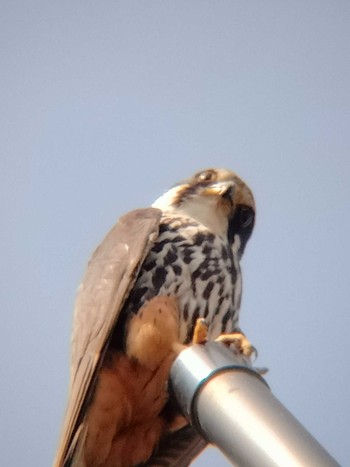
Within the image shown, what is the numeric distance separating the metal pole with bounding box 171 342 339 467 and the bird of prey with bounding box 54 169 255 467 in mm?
921

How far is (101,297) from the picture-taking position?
10.8 ft

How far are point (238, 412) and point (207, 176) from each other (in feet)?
9.64

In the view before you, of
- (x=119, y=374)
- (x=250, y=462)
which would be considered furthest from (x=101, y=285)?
(x=250, y=462)

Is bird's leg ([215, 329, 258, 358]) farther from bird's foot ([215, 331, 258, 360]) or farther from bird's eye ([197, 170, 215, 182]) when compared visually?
bird's eye ([197, 170, 215, 182])

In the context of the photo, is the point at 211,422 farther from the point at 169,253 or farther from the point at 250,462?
the point at 169,253

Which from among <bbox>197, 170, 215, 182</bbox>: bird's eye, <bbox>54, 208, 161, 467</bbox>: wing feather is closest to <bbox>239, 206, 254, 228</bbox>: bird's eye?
<bbox>197, 170, 215, 182</bbox>: bird's eye

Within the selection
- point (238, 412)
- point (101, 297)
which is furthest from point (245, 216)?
point (238, 412)

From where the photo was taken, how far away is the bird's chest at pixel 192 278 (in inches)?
130

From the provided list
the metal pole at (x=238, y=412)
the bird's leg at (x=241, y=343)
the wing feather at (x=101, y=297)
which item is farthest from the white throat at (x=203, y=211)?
the metal pole at (x=238, y=412)

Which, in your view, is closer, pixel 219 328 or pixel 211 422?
pixel 211 422

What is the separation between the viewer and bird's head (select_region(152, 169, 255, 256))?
4047mm

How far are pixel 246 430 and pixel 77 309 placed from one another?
214 cm

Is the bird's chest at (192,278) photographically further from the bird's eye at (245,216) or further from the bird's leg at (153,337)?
the bird's eye at (245,216)

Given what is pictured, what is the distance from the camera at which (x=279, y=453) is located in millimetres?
1347
